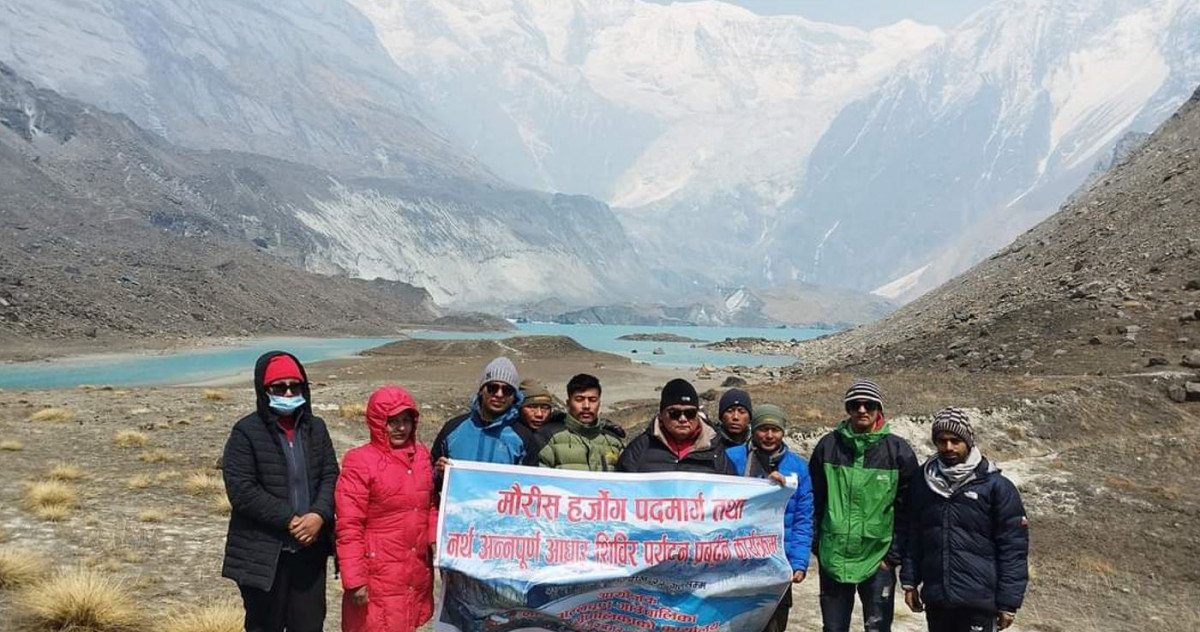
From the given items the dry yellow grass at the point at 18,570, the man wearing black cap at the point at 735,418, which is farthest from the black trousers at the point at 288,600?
the dry yellow grass at the point at 18,570

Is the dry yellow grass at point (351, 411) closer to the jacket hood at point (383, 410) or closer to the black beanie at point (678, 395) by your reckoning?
the jacket hood at point (383, 410)

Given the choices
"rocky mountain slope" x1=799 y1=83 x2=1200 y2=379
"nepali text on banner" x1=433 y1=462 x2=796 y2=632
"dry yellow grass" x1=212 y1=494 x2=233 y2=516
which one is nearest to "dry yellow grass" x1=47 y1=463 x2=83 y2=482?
"dry yellow grass" x1=212 y1=494 x2=233 y2=516

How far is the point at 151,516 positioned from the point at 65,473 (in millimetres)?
3061

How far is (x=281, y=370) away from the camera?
16.2 feet

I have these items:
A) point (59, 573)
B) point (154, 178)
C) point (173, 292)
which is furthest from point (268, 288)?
point (59, 573)

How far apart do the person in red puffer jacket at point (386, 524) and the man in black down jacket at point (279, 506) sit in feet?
0.76

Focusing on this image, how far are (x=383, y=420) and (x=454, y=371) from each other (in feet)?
159

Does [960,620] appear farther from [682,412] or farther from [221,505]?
[221,505]

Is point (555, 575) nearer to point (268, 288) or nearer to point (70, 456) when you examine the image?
point (70, 456)

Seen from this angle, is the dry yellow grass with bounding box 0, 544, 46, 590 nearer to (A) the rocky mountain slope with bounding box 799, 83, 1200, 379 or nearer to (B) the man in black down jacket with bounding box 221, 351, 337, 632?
(B) the man in black down jacket with bounding box 221, 351, 337, 632

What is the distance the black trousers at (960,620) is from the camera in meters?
5.14

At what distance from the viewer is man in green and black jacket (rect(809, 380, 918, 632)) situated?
553 centimetres

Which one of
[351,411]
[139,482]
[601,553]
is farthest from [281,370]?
[351,411]

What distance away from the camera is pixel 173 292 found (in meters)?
92.6
